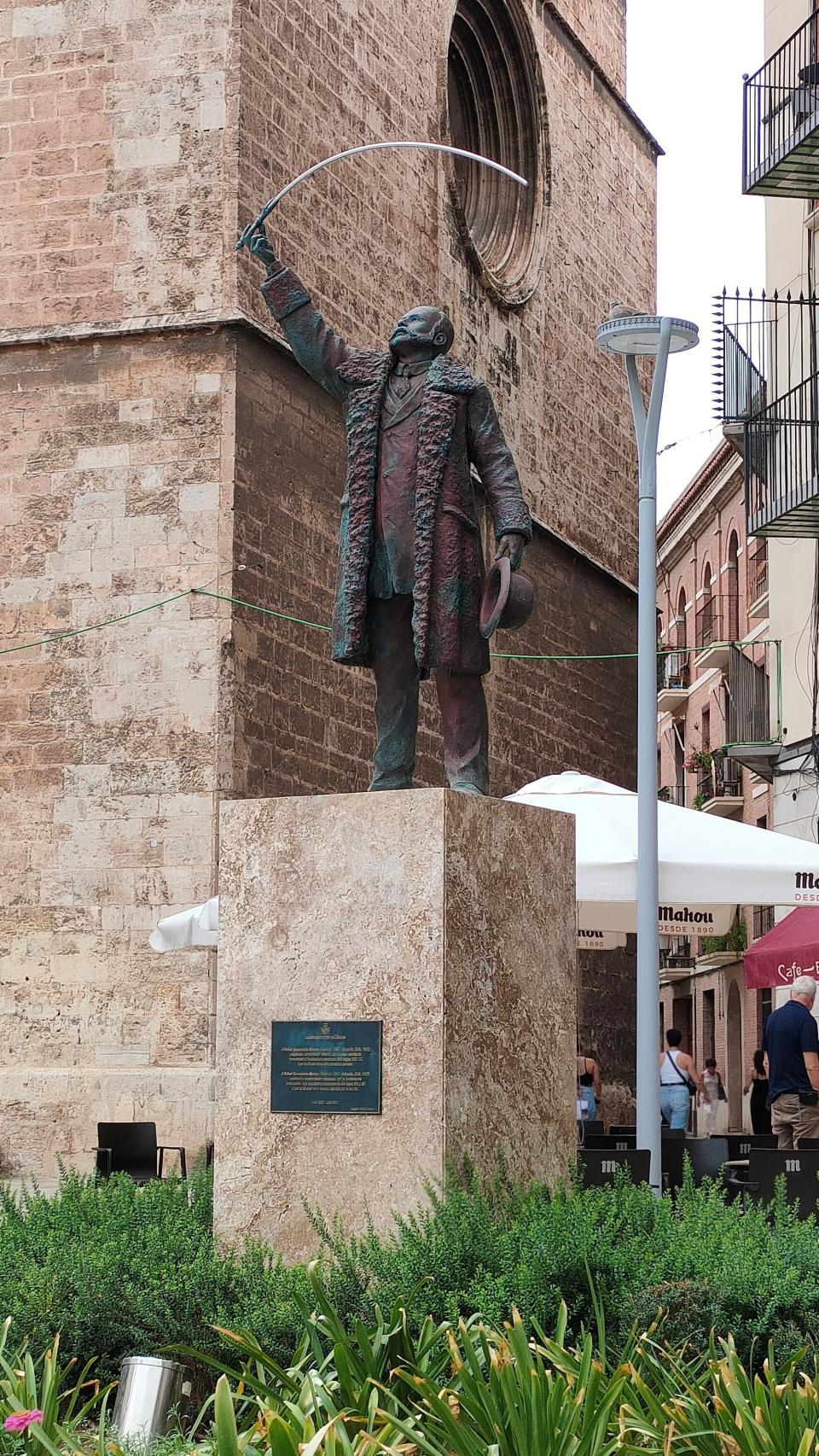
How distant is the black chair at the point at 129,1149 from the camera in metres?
12.5

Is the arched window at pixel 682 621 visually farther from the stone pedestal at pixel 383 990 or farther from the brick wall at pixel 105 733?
the stone pedestal at pixel 383 990

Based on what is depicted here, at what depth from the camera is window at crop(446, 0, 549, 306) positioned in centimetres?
2308

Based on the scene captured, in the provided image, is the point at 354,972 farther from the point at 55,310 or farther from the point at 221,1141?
the point at 55,310

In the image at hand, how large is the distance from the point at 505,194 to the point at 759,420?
5.76 meters

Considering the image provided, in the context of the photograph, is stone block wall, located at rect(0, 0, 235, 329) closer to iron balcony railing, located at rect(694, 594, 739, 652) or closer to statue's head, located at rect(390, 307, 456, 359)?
statue's head, located at rect(390, 307, 456, 359)

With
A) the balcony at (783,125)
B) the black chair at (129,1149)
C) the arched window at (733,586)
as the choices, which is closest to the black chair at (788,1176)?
the black chair at (129,1149)

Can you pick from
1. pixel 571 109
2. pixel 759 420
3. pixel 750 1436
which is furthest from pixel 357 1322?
pixel 571 109

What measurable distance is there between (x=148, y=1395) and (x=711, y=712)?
39.7 meters

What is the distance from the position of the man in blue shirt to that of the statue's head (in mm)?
5991

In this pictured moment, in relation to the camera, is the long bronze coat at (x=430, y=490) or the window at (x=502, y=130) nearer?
the long bronze coat at (x=430, y=490)

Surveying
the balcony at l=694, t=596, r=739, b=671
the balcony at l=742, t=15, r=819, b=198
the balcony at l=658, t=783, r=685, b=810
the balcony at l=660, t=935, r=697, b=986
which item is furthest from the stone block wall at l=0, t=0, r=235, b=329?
the balcony at l=658, t=783, r=685, b=810

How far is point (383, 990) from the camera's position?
6793mm

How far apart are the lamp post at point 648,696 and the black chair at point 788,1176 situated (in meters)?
0.45

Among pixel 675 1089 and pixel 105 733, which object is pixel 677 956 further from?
pixel 105 733
